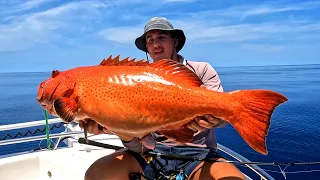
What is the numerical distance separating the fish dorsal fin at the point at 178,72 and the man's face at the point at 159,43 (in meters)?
0.98

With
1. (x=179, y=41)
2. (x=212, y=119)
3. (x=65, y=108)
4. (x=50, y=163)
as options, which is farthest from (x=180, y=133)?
(x=50, y=163)

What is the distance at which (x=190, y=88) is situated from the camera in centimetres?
256

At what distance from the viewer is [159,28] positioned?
3.44m

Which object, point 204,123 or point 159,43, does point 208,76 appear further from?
point 204,123

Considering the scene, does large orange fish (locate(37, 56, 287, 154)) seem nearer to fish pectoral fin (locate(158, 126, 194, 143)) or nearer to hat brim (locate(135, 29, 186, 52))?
fish pectoral fin (locate(158, 126, 194, 143))

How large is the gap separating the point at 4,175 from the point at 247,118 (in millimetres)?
3971

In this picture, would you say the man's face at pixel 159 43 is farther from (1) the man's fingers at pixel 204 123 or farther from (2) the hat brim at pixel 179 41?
(1) the man's fingers at pixel 204 123

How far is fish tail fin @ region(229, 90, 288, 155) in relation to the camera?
2275mm

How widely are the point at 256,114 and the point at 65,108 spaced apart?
1.59 m

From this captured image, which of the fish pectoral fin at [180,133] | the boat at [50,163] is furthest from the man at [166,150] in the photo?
the boat at [50,163]

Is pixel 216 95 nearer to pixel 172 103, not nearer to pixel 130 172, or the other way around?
pixel 172 103

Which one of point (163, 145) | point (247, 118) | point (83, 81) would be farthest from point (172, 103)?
point (163, 145)

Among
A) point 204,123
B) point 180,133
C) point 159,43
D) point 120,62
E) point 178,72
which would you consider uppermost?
point 159,43

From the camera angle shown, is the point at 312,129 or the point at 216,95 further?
the point at 312,129
